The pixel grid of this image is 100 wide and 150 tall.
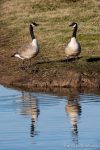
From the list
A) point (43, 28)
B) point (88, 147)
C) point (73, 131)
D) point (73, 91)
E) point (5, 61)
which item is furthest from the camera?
point (43, 28)

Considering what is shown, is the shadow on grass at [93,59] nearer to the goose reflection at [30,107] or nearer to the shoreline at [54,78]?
the shoreline at [54,78]

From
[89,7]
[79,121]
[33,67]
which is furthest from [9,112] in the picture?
[89,7]

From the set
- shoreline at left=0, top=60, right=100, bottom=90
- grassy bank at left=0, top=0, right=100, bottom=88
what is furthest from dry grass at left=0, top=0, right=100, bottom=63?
shoreline at left=0, top=60, right=100, bottom=90

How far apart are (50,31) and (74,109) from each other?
51.2 feet

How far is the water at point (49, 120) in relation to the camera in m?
20.0

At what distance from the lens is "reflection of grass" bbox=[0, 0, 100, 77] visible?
3547 cm

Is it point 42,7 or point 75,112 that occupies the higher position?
point 42,7

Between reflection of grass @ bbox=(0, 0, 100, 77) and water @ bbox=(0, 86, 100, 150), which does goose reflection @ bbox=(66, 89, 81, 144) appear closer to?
water @ bbox=(0, 86, 100, 150)

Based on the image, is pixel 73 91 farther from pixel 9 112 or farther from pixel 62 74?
pixel 9 112

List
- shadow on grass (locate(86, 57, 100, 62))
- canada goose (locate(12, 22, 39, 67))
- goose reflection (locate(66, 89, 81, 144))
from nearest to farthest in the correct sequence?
goose reflection (locate(66, 89, 81, 144)) → canada goose (locate(12, 22, 39, 67)) → shadow on grass (locate(86, 57, 100, 62))

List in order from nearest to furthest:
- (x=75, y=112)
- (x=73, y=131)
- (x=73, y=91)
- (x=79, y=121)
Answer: (x=73, y=131)
(x=79, y=121)
(x=75, y=112)
(x=73, y=91)

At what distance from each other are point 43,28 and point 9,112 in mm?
17392

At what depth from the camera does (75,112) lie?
80.6 feet

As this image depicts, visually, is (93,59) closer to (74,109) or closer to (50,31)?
(74,109)
